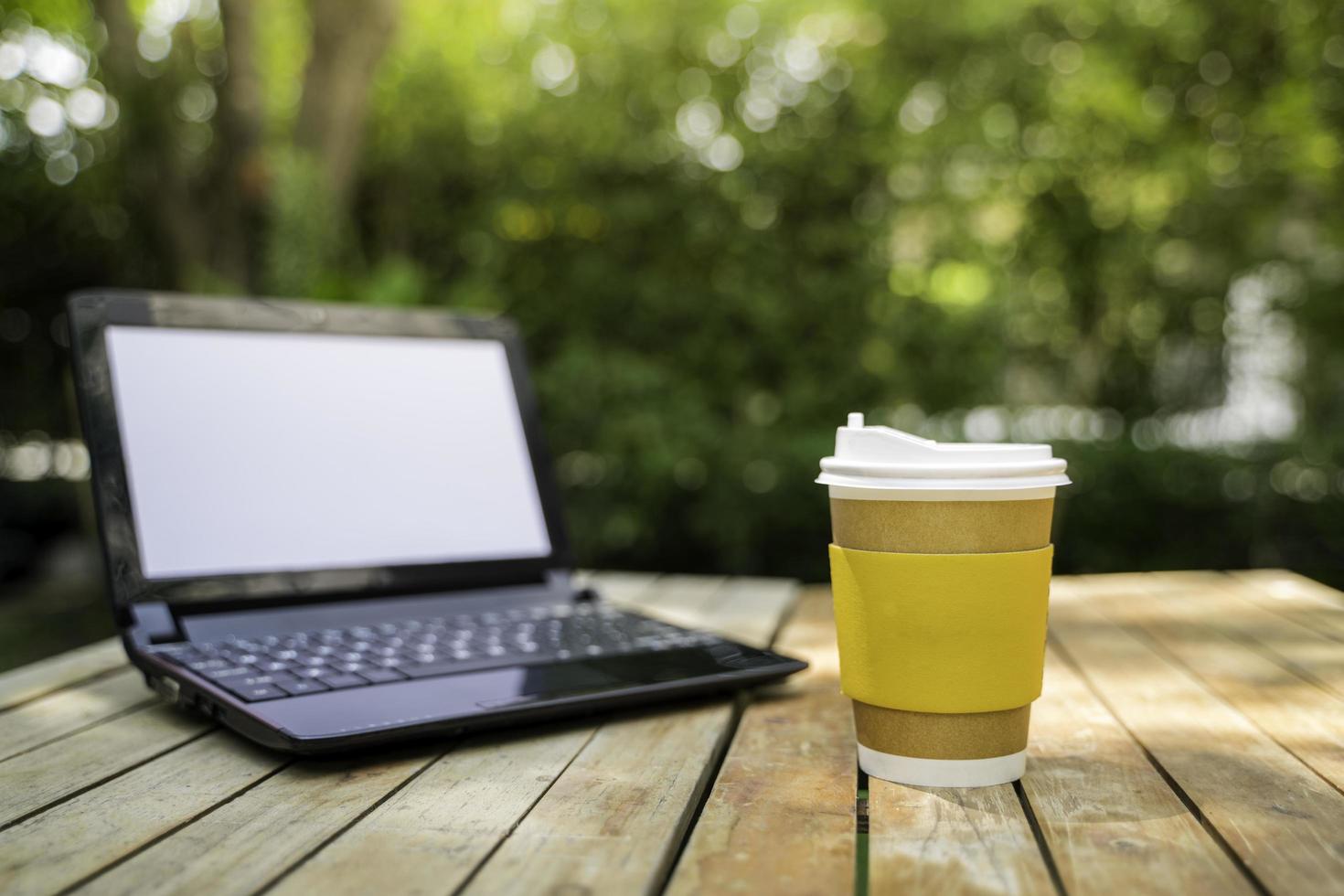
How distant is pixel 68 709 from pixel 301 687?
0.97 ft

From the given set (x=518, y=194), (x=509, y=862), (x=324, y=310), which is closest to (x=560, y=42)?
(x=518, y=194)

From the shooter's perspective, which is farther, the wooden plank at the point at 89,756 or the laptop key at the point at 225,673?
the laptop key at the point at 225,673

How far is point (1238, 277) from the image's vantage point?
6004 mm

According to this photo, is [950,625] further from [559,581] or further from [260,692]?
[559,581]

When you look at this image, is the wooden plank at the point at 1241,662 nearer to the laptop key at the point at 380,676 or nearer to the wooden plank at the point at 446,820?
the wooden plank at the point at 446,820

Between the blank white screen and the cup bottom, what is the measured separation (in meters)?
0.72

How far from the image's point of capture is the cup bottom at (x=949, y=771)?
2.68 feet

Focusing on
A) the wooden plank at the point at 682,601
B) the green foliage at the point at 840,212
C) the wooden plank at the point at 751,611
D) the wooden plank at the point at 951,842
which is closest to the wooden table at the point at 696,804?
the wooden plank at the point at 951,842

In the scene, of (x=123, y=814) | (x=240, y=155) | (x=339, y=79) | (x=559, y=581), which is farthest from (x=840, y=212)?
(x=123, y=814)

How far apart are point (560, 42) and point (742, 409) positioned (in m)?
2.27

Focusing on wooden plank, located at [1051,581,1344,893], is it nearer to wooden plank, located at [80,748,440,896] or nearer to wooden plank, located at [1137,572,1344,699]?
wooden plank, located at [1137,572,1344,699]

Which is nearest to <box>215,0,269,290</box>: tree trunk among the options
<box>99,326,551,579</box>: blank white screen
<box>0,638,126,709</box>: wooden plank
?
<box>99,326,551,579</box>: blank white screen

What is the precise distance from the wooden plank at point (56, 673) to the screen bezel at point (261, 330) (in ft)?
0.43

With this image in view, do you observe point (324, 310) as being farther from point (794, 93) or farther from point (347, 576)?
point (794, 93)
